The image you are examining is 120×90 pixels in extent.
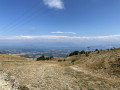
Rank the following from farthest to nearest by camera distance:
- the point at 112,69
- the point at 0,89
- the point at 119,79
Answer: the point at 112,69, the point at 119,79, the point at 0,89

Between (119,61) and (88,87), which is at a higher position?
(119,61)

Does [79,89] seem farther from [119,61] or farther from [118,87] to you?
[119,61]

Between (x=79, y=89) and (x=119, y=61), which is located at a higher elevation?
(x=119, y=61)

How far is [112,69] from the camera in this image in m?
16.5

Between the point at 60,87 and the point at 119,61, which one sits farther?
the point at 119,61

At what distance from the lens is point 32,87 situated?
1157 centimetres

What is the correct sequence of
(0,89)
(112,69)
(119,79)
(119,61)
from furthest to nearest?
(119,61)
(112,69)
(119,79)
(0,89)

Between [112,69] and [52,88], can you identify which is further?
[112,69]

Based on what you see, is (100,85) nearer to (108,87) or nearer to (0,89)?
(108,87)

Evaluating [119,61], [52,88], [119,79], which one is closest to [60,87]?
[52,88]

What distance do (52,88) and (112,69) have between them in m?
10.5

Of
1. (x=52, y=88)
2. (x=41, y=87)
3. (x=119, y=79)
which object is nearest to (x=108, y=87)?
(x=119, y=79)

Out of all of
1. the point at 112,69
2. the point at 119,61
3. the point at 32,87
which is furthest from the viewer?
the point at 119,61

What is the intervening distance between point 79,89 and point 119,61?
36.2ft
